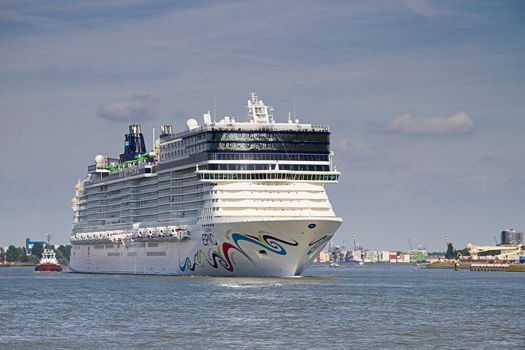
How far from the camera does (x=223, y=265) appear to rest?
377ft

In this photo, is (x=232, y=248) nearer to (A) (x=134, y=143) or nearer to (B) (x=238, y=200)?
(B) (x=238, y=200)

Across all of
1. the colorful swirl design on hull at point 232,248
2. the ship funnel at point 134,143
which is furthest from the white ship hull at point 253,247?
the ship funnel at point 134,143

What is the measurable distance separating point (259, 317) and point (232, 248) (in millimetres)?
37718

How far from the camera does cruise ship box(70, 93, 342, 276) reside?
11025 cm

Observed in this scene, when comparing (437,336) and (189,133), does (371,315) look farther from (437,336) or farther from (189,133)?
(189,133)

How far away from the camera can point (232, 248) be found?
11194cm

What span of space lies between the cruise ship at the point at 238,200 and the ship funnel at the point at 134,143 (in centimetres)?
2536

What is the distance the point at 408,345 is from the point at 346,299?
30874 millimetres

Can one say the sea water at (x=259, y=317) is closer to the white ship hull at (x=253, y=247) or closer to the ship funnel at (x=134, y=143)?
the white ship hull at (x=253, y=247)

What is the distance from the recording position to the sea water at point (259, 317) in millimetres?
62094

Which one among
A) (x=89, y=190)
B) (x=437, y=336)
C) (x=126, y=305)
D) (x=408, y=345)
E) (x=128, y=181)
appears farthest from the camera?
(x=89, y=190)

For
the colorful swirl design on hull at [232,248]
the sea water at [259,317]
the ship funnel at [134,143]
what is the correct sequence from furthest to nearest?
the ship funnel at [134,143] < the colorful swirl design on hull at [232,248] < the sea water at [259,317]

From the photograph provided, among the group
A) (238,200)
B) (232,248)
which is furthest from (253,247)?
(238,200)

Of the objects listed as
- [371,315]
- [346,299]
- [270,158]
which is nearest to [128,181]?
[270,158]
